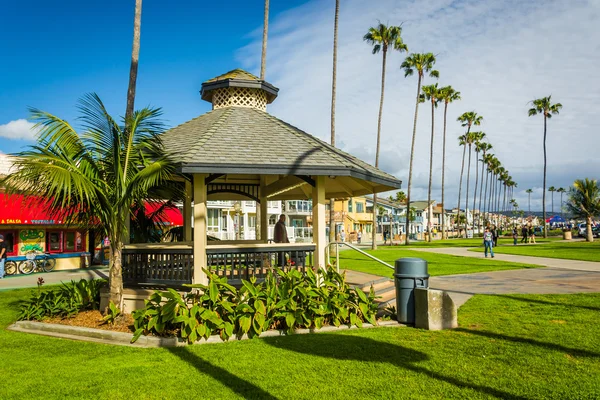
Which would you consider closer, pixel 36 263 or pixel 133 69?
pixel 133 69

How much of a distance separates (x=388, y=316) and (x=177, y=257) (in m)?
4.52

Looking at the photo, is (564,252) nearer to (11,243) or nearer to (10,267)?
(10,267)

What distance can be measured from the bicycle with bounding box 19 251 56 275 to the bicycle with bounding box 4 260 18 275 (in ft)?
0.83

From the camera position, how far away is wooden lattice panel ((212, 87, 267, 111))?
12.5m

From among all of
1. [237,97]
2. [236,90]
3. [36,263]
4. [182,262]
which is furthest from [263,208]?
[36,263]

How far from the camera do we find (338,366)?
5.91 meters

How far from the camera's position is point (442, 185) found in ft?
232

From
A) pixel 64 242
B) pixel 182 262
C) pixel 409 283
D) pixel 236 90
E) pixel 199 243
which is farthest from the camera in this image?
pixel 64 242

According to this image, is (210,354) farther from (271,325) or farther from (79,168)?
(79,168)

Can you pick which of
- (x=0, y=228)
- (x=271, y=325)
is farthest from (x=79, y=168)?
(x=0, y=228)

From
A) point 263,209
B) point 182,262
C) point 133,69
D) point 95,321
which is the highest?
point 133,69

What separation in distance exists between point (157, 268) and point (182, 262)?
71 cm

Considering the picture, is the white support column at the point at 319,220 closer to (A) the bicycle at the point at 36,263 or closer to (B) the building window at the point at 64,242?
(A) the bicycle at the point at 36,263

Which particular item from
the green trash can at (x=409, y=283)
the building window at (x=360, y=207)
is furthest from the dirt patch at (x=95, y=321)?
the building window at (x=360, y=207)
